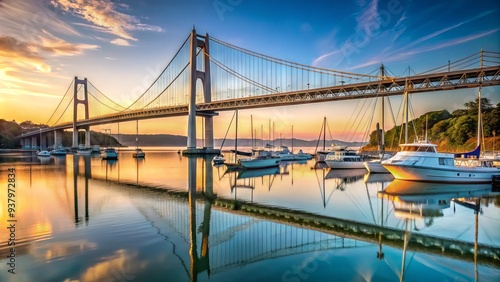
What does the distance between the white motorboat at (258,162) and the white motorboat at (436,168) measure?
1321 centimetres

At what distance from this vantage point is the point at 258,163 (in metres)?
30.6

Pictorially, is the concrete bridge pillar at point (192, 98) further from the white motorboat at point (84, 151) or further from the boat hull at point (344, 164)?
the boat hull at point (344, 164)

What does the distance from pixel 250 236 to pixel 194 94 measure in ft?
156

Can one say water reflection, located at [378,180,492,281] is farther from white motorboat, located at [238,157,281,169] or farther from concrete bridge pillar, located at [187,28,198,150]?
concrete bridge pillar, located at [187,28,198,150]

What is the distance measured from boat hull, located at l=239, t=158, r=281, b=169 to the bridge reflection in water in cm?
1444

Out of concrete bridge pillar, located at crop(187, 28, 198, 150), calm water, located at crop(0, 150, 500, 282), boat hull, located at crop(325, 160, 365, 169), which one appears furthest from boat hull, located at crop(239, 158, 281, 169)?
concrete bridge pillar, located at crop(187, 28, 198, 150)

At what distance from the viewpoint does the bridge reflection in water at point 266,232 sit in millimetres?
7719

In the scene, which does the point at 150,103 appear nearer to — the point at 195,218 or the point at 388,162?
the point at 388,162

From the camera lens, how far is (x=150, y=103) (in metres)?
68.1

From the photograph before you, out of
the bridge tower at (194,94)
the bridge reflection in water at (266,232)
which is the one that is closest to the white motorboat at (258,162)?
the bridge reflection in water at (266,232)

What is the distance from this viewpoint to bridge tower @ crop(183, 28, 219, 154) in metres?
54.0

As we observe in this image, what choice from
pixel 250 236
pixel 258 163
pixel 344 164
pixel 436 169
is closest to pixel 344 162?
pixel 344 164

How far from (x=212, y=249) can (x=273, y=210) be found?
16.1ft

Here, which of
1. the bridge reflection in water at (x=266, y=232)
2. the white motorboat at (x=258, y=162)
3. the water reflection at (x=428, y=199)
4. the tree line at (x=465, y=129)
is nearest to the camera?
the bridge reflection in water at (x=266, y=232)
